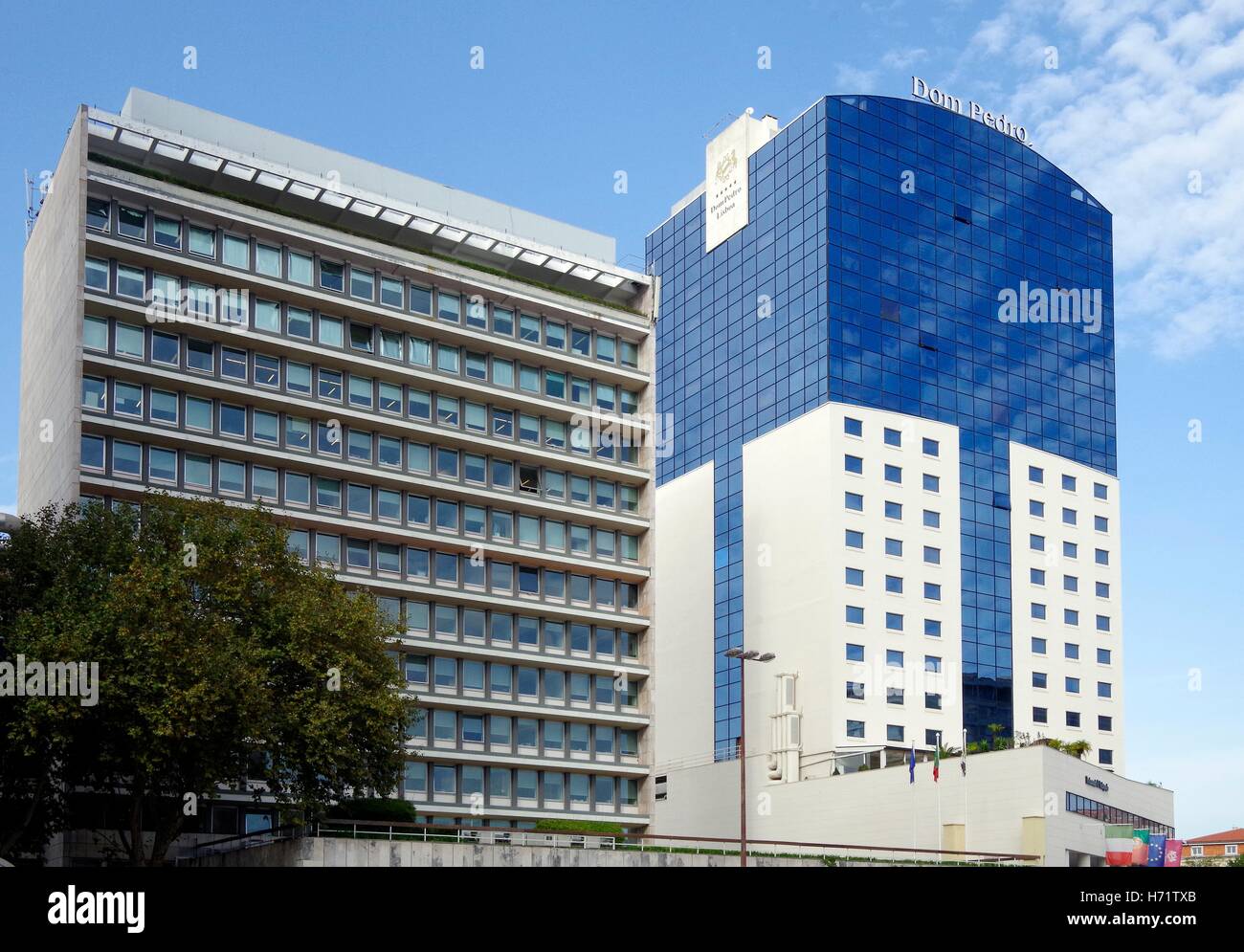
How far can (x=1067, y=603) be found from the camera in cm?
11081

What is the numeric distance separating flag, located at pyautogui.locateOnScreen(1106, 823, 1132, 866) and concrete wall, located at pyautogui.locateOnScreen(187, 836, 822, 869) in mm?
32874

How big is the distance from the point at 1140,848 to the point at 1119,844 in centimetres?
238

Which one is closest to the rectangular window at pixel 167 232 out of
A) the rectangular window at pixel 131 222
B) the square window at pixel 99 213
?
the rectangular window at pixel 131 222

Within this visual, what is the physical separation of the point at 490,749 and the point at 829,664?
28132 millimetres

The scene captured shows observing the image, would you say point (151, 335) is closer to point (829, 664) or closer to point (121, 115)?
point (121, 115)

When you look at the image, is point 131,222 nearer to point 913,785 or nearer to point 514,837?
point 514,837

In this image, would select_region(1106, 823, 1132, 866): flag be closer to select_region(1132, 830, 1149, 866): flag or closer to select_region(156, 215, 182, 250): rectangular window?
select_region(1132, 830, 1149, 866): flag

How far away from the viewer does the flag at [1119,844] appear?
265ft

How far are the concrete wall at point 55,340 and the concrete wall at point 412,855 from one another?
23085 millimetres

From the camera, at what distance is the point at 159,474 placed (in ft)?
237

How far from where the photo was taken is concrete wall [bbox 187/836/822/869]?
54.5 m

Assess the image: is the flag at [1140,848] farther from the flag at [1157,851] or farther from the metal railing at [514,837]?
the metal railing at [514,837]

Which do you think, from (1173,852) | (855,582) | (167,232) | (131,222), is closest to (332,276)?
(167,232)
